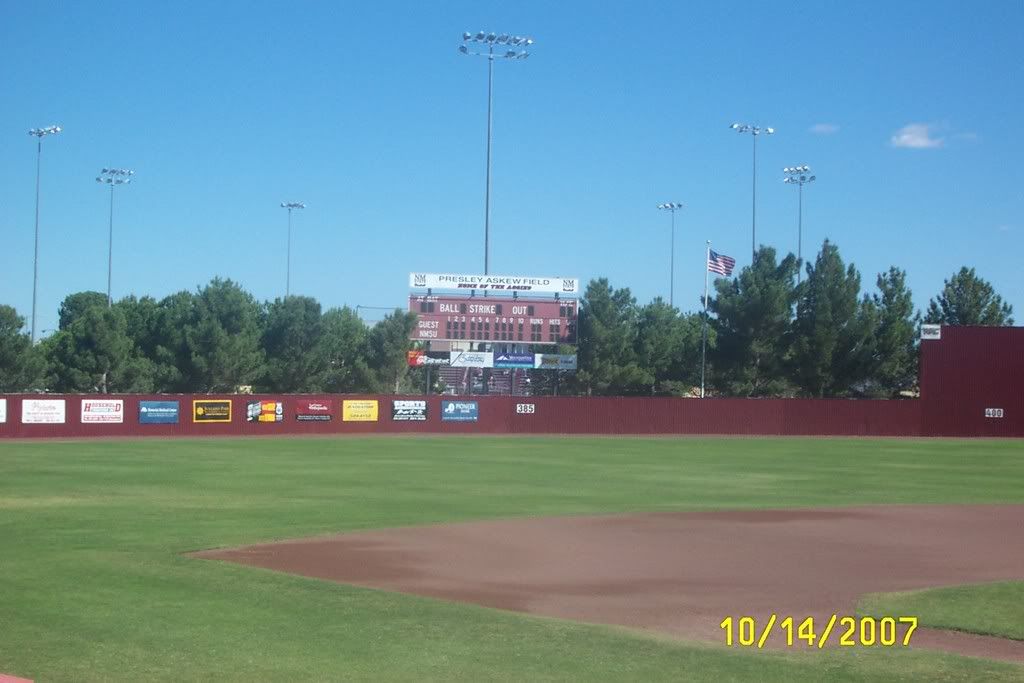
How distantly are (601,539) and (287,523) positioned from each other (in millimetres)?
6239

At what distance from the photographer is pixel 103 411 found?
2032 inches

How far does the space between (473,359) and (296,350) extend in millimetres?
21501

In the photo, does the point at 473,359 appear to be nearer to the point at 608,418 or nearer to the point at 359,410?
the point at 608,418

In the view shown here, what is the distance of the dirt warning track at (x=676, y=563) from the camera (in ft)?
47.9

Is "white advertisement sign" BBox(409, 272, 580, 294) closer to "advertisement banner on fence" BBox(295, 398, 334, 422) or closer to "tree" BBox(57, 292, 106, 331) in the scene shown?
"advertisement banner on fence" BBox(295, 398, 334, 422)

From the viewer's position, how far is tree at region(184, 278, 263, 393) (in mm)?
76062

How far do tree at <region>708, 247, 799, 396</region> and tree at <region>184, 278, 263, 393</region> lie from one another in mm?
33540

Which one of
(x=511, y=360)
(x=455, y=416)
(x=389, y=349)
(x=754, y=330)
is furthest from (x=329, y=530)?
(x=754, y=330)

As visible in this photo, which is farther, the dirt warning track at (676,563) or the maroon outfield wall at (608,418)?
the maroon outfield wall at (608,418)

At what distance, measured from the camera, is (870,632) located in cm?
1315

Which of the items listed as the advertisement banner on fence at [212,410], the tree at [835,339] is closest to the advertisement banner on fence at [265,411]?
Result: the advertisement banner on fence at [212,410]

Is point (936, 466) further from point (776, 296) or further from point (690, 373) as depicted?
point (690, 373)
